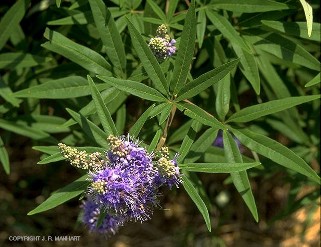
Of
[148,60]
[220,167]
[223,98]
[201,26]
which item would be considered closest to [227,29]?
[201,26]

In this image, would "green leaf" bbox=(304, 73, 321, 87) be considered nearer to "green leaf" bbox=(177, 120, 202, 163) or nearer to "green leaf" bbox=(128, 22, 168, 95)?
"green leaf" bbox=(177, 120, 202, 163)

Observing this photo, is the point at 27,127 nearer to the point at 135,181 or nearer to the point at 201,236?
the point at 135,181

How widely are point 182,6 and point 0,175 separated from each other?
7.77 ft

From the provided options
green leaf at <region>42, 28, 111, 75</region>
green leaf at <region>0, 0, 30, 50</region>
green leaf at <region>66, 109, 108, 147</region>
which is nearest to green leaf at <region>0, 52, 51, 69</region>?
green leaf at <region>0, 0, 30, 50</region>

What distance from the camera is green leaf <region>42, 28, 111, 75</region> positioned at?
2.69 m

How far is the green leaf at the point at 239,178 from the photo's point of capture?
257 cm

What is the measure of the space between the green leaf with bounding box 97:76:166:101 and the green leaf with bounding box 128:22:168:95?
1.5 inches

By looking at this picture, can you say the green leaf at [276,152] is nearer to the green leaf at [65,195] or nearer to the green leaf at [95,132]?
the green leaf at [95,132]

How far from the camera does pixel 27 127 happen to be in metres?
3.13

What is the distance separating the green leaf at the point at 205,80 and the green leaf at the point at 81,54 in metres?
0.54

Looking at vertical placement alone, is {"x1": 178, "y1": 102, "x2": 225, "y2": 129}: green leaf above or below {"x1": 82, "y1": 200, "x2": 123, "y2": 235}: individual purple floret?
above

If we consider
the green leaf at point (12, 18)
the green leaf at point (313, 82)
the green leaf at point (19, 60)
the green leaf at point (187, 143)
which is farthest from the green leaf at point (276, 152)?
the green leaf at point (12, 18)

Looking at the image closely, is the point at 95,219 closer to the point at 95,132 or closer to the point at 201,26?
the point at 95,132

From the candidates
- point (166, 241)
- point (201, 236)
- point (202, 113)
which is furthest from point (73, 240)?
point (202, 113)
